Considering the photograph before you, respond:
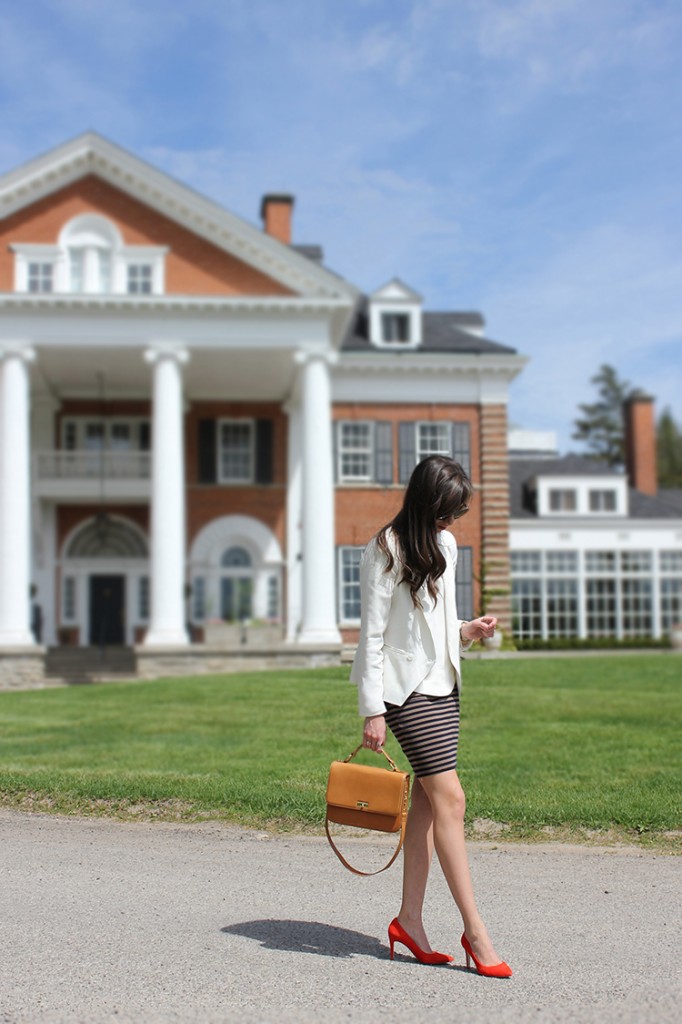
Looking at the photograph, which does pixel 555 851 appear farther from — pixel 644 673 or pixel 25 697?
pixel 25 697

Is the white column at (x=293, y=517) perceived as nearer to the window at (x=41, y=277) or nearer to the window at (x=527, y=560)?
the window at (x=41, y=277)

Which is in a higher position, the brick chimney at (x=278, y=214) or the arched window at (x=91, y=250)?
the brick chimney at (x=278, y=214)

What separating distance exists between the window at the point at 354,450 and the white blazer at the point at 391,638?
25471 mm

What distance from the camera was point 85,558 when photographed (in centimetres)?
3161

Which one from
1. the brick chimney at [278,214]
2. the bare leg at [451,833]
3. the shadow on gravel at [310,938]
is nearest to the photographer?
the bare leg at [451,833]

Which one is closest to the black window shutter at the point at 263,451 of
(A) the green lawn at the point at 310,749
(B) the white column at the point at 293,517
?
(B) the white column at the point at 293,517

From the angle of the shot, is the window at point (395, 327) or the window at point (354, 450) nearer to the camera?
the window at point (354, 450)

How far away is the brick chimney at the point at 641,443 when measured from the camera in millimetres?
46500

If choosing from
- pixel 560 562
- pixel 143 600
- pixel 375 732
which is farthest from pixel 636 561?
pixel 375 732

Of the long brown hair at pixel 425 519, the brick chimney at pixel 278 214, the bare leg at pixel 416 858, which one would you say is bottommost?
the bare leg at pixel 416 858

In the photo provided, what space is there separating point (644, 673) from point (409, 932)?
14215 mm

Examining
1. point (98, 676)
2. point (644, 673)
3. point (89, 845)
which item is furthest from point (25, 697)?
point (89, 845)

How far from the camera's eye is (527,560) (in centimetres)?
3988

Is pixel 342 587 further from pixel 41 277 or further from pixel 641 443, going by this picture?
pixel 641 443
